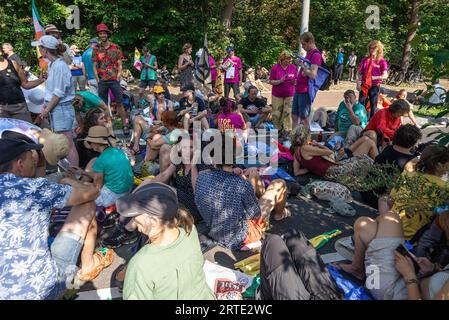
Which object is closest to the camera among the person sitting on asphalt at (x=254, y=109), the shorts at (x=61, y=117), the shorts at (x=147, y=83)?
the shorts at (x=61, y=117)

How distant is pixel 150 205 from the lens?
221cm

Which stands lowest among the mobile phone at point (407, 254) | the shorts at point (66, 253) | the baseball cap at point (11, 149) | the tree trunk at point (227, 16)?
the shorts at point (66, 253)

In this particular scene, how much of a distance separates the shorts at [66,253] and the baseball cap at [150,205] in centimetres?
107

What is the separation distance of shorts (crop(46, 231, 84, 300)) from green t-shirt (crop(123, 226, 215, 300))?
114cm

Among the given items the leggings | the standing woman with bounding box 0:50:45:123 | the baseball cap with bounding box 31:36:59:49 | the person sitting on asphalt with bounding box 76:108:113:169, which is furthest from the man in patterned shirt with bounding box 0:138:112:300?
the standing woman with bounding box 0:50:45:123

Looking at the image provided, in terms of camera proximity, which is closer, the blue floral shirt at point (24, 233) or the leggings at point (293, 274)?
the blue floral shirt at point (24, 233)

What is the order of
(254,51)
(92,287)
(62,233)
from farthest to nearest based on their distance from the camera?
(254,51) → (92,287) → (62,233)

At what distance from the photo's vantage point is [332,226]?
4445 millimetres

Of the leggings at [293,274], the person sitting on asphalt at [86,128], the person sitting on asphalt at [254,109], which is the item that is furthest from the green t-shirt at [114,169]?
the person sitting on asphalt at [254,109]

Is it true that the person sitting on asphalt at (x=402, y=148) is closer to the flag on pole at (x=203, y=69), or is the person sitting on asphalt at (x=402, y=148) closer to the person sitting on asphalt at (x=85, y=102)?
the person sitting on asphalt at (x=85, y=102)

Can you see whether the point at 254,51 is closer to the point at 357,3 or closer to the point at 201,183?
the point at 357,3

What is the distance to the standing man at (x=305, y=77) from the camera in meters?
6.74
